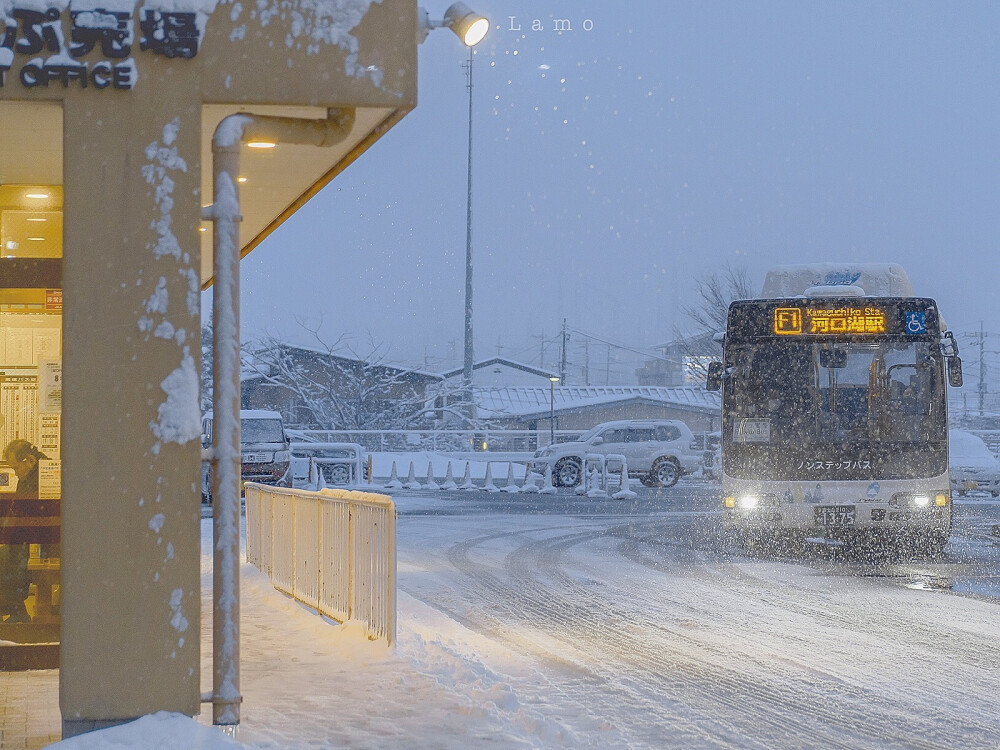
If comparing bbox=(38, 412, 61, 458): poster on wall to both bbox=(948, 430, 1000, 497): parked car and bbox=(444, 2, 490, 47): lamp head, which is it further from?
bbox=(948, 430, 1000, 497): parked car

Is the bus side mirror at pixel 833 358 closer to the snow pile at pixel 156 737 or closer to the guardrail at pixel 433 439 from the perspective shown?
the snow pile at pixel 156 737

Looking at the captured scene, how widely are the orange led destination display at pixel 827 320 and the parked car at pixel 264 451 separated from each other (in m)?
15.7

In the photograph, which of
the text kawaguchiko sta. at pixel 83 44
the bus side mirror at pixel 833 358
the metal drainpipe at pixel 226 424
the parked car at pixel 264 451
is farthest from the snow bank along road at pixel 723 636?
the parked car at pixel 264 451

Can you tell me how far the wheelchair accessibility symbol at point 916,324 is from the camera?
51.1 feet

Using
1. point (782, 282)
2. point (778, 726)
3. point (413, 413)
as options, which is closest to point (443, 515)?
point (782, 282)

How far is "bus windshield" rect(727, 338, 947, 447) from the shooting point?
15562mm

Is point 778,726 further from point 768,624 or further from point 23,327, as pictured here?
point 23,327

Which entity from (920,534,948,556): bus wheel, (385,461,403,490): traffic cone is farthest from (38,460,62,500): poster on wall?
(385,461,403,490): traffic cone

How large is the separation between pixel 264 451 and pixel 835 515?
1681cm

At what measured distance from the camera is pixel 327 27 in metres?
6.14

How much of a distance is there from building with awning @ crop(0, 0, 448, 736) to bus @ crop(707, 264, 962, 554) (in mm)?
10692

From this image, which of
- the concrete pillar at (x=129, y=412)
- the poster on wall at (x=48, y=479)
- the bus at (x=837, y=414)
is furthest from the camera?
the bus at (x=837, y=414)

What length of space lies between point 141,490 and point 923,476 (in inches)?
468

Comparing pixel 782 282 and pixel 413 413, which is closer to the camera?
pixel 782 282
